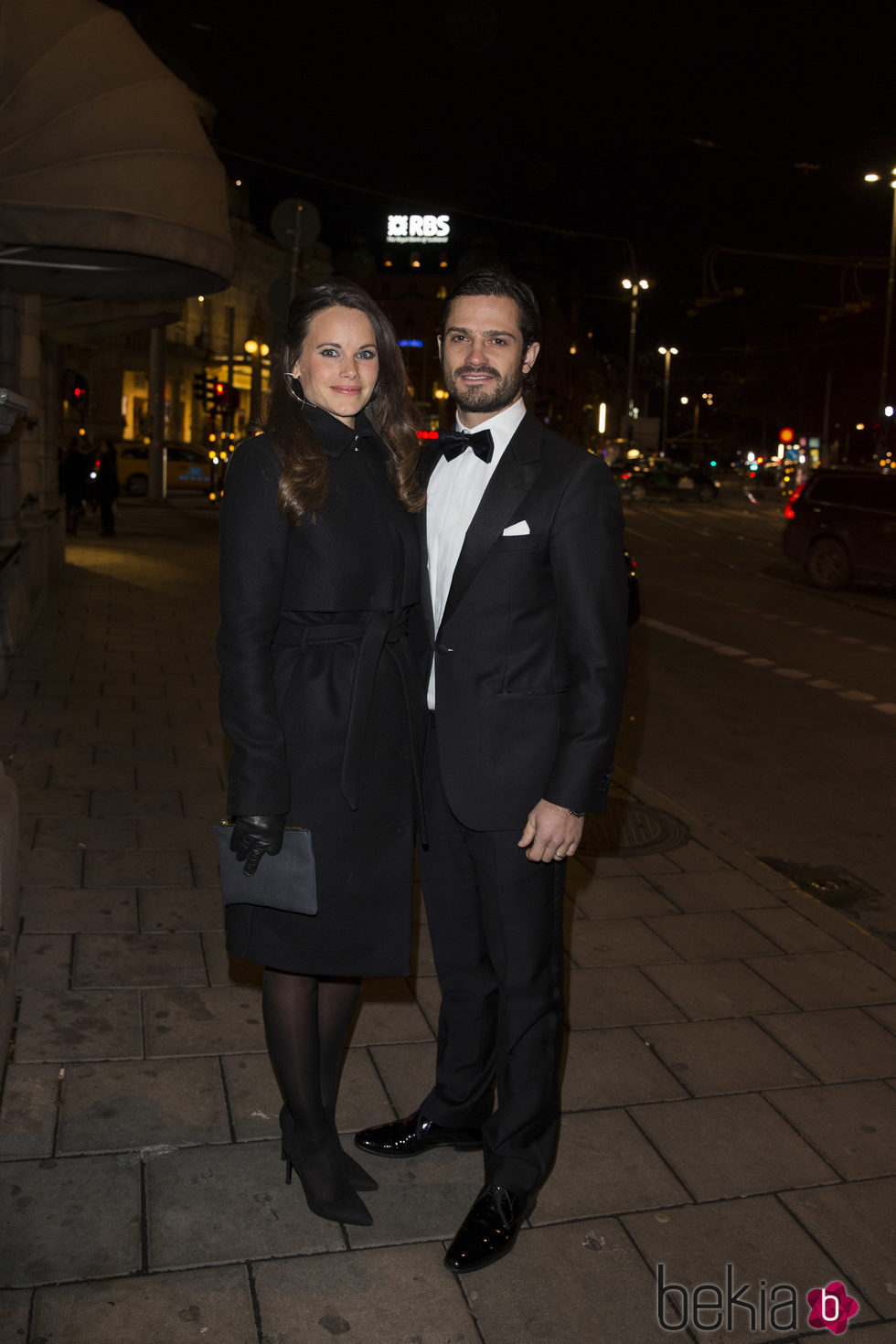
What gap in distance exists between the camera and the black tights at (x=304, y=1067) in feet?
10.0

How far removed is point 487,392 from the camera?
10.0ft

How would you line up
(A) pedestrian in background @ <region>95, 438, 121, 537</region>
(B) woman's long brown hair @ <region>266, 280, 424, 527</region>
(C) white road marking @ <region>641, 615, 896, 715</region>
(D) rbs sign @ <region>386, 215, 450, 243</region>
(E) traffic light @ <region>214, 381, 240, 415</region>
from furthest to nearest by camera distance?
1. (D) rbs sign @ <region>386, 215, 450, 243</region>
2. (E) traffic light @ <region>214, 381, 240, 415</region>
3. (A) pedestrian in background @ <region>95, 438, 121, 537</region>
4. (C) white road marking @ <region>641, 615, 896, 715</region>
5. (B) woman's long brown hair @ <region>266, 280, 424, 527</region>

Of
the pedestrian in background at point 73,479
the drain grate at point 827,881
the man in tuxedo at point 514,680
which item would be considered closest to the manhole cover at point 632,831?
the drain grate at point 827,881

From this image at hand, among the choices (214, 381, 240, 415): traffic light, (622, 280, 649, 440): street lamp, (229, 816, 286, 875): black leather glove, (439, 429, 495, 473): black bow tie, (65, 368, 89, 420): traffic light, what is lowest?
(229, 816, 286, 875): black leather glove

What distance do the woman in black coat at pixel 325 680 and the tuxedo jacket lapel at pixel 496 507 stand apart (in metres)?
0.15

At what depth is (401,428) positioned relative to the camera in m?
3.17

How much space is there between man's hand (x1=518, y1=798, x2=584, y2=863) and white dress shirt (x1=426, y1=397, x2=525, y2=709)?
42 cm

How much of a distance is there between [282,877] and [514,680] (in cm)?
73

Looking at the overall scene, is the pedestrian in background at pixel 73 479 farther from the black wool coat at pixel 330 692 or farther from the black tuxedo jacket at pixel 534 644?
the black tuxedo jacket at pixel 534 644

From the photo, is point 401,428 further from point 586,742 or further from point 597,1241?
point 597,1241

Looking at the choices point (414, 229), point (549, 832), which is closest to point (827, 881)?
point (549, 832)

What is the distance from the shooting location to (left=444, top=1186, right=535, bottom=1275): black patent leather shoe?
2.86 meters

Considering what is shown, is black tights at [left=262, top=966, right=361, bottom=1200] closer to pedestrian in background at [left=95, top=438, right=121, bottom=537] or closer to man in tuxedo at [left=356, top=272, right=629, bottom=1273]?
man in tuxedo at [left=356, top=272, right=629, bottom=1273]

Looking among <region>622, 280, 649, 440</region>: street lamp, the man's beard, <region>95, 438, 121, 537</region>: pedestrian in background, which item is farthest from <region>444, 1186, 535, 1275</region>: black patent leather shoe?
<region>622, 280, 649, 440</region>: street lamp
